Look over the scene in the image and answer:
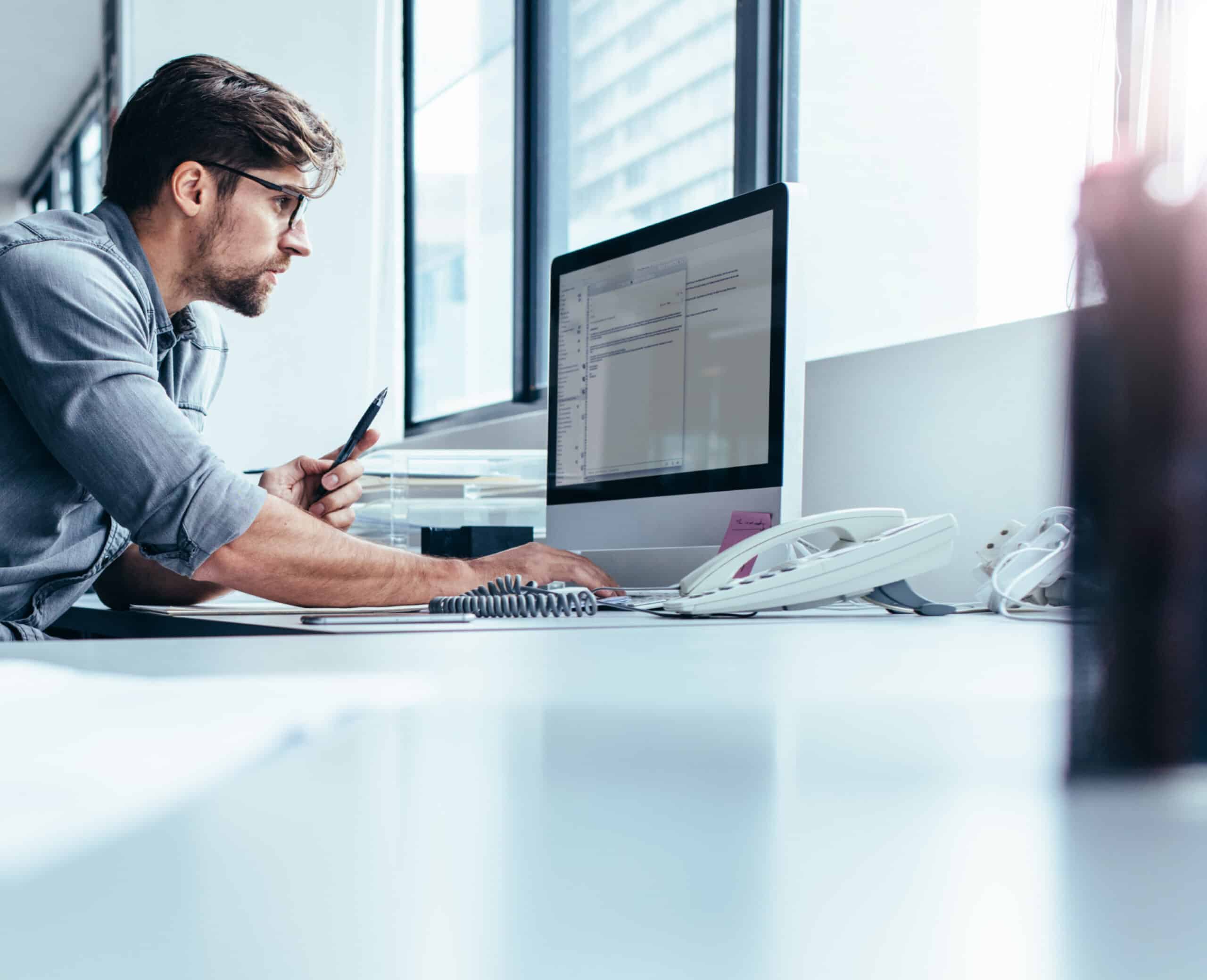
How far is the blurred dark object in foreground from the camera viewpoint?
0.25 metres

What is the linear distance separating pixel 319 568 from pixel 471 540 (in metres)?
0.36

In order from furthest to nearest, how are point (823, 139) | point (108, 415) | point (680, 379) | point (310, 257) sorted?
point (310, 257)
point (823, 139)
point (680, 379)
point (108, 415)

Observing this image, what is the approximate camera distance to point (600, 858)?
0.82 ft

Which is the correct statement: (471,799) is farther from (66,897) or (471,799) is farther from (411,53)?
(411,53)

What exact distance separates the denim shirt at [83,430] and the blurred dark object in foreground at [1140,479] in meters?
1.09

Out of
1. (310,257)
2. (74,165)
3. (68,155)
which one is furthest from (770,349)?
(68,155)

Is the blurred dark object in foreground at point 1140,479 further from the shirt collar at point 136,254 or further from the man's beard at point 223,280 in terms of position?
the man's beard at point 223,280

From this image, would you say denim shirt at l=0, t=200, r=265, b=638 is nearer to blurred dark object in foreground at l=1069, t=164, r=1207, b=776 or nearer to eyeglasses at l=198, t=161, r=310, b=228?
eyeglasses at l=198, t=161, r=310, b=228

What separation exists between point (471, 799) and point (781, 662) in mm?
396

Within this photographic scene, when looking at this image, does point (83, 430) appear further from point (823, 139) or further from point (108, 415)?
point (823, 139)

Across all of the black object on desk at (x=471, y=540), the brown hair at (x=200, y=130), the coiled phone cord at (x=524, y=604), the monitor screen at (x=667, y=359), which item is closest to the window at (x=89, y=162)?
the brown hair at (x=200, y=130)

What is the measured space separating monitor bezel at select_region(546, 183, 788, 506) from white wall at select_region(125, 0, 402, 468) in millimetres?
2119

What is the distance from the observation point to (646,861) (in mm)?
250

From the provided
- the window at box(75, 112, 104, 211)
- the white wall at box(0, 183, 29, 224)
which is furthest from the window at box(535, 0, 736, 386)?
the white wall at box(0, 183, 29, 224)
